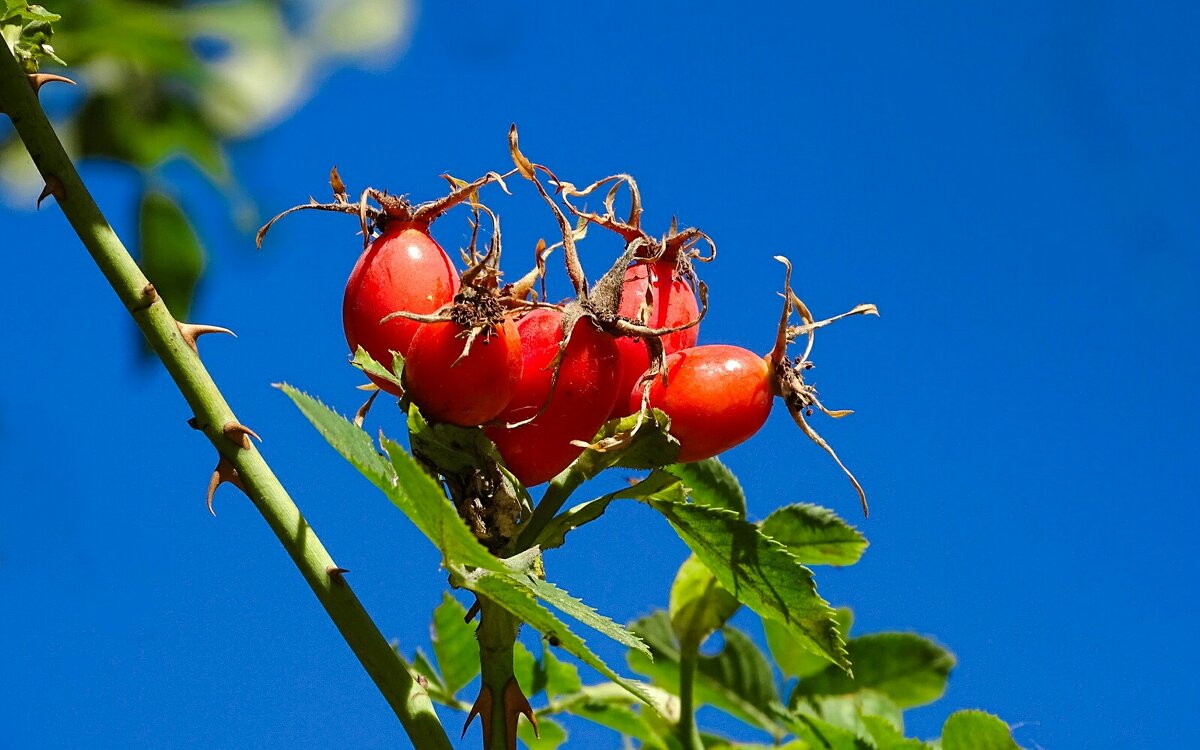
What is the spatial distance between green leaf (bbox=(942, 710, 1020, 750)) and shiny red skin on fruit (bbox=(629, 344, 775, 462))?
1.97 feet

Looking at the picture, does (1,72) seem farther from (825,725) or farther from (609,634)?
(825,725)

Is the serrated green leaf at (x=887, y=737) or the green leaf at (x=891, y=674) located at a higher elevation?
the green leaf at (x=891, y=674)

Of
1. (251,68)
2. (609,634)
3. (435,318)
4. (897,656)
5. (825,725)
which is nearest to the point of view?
(609,634)

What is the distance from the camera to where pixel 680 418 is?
52.9 inches

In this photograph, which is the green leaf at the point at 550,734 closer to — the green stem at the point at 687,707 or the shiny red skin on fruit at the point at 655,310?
the green stem at the point at 687,707

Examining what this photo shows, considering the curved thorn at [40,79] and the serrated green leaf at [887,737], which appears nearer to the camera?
the curved thorn at [40,79]

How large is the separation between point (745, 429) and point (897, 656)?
3.30 feet

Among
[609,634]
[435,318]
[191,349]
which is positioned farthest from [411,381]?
[609,634]

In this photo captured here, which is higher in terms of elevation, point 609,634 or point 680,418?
point 680,418

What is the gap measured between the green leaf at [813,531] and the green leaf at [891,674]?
51 centimetres

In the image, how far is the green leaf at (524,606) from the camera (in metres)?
1.06

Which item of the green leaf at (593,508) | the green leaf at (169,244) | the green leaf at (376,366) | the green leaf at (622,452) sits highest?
the green leaf at (169,244)

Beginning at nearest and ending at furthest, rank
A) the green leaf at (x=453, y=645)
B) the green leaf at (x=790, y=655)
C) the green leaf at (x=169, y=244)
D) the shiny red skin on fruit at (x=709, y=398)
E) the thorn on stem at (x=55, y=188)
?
the thorn on stem at (x=55, y=188)
the shiny red skin on fruit at (x=709, y=398)
the green leaf at (x=453, y=645)
the green leaf at (x=790, y=655)
the green leaf at (x=169, y=244)

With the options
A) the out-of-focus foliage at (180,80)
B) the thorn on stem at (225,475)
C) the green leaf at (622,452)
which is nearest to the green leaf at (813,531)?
the green leaf at (622,452)
